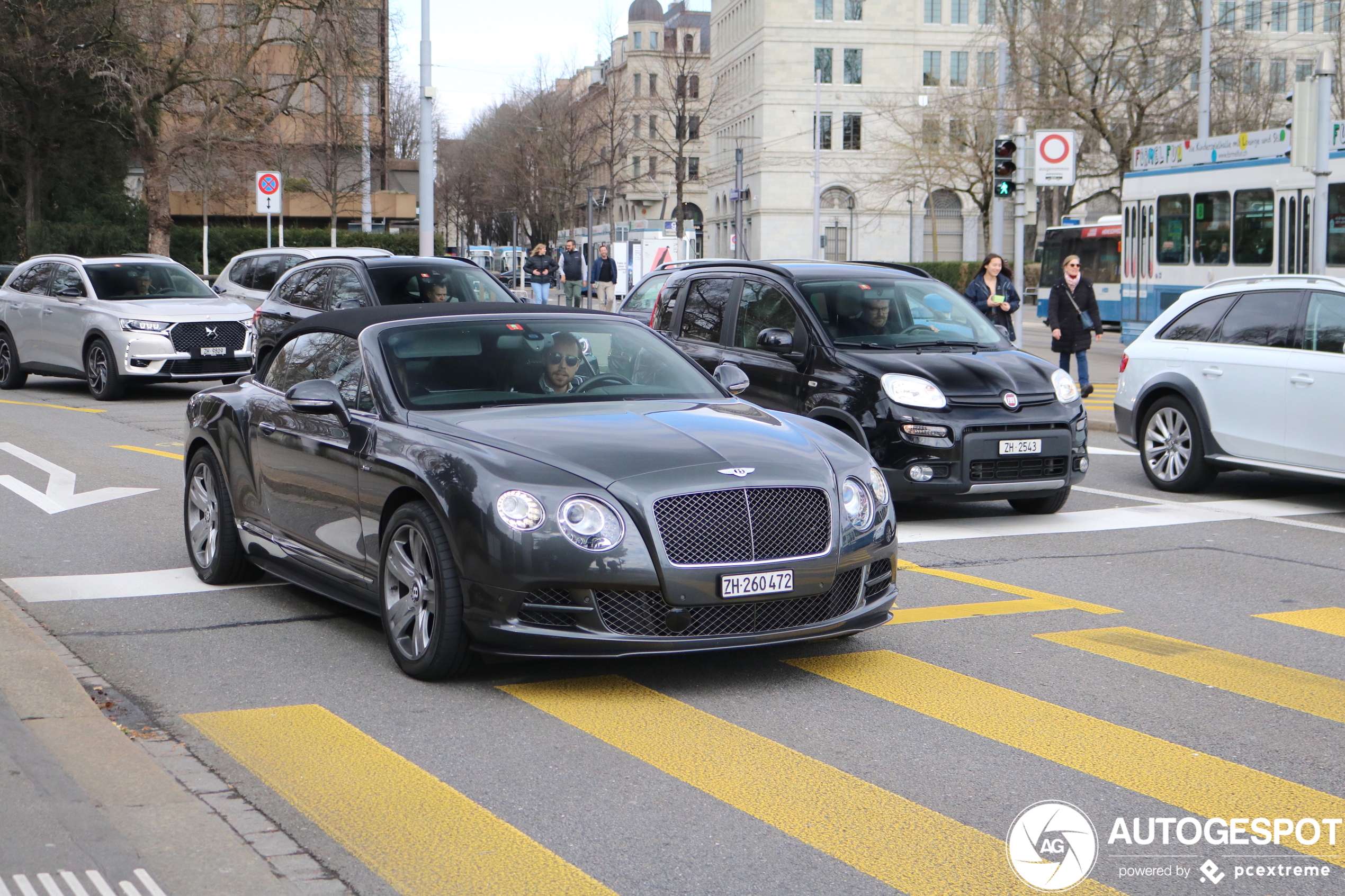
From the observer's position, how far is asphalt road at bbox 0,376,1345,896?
4398mm

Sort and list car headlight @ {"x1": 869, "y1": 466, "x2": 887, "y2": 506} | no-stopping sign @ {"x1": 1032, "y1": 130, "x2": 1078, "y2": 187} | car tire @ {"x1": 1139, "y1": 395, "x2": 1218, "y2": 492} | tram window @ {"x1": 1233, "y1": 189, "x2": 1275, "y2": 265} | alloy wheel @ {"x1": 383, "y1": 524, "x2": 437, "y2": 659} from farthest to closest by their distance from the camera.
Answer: tram window @ {"x1": 1233, "y1": 189, "x2": 1275, "y2": 265} → no-stopping sign @ {"x1": 1032, "y1": 130, "x2": 1078, "y2": 187} → car tire @ {"x1": 1139, "y1": 395, "x2": 1218, "y2": 492} → car headlight @ {"x1": 869, "y1": 466, "x2": 887, "y2": 506} → alloy wheel @ {"x1": 383, "y1": 524, "x2": 437, "y2": 659}

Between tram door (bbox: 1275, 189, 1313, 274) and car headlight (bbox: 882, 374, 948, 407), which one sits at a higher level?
tram door (bbox: 1275, 189, 1313, 274)

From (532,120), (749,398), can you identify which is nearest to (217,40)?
(749,398)

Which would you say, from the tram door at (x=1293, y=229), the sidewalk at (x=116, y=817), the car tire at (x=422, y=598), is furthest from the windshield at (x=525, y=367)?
the tram door at (x=1293, y=229)

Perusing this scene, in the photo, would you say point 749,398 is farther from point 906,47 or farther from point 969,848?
point 906,47

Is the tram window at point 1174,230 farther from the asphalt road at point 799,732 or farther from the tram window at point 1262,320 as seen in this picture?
the asphalt road at point 799,732

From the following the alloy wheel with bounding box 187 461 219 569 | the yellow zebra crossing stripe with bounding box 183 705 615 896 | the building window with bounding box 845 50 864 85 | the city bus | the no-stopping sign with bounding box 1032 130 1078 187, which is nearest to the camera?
the yellow zebra crossing stripe with bounding box 183 705 615 896

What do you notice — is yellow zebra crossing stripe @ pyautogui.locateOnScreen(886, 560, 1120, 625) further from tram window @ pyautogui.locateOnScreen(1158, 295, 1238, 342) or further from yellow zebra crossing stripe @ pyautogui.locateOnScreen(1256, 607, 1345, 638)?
tram window @ pyautogui.locateOnScreen(1158, 295, 1238, 342)

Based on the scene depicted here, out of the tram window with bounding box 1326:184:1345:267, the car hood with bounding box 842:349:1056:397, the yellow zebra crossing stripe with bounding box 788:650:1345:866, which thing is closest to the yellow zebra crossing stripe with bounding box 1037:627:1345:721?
the yellow zebra crossing stripe with bounding box 788:650:1345:866

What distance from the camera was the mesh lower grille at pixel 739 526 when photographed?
237 inches

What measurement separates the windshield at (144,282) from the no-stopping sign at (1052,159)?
Result: 11.1m

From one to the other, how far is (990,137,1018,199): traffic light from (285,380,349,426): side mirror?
625 inches

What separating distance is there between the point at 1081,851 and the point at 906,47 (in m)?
92.4

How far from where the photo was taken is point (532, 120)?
89125 millimetres
